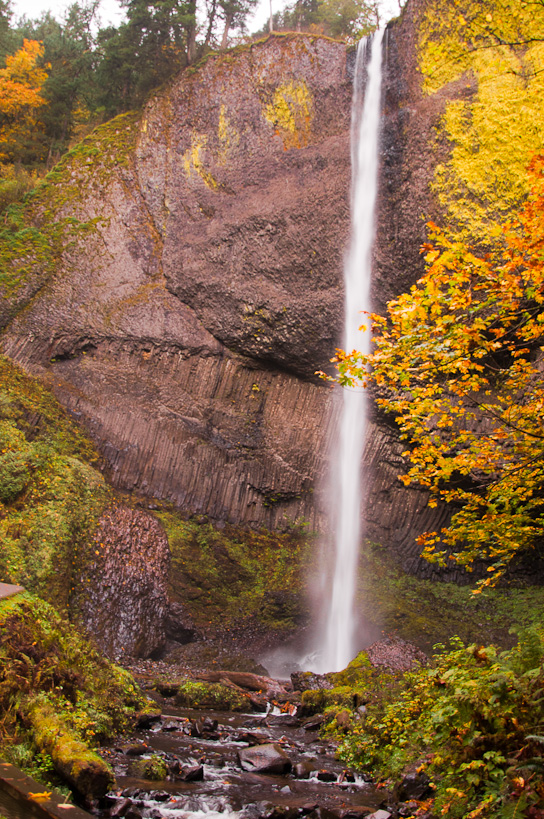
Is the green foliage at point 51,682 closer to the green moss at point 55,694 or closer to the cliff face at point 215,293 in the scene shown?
the green moss at point 55,694

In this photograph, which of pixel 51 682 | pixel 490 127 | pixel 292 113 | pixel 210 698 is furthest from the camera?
pixel 292 113

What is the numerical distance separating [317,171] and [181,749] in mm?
17461

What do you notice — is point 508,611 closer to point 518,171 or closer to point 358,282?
point 358,282

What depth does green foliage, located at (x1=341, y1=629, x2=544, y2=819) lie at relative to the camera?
376 centimetres

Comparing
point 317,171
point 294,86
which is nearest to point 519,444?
point 317,171

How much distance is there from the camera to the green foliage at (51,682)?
5.12m

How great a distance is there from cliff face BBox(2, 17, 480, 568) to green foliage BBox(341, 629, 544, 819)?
476 inches

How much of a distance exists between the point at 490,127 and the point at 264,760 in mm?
17278

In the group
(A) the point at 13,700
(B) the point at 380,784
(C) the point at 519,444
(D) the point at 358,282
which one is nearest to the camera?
(A) the point at 13,700

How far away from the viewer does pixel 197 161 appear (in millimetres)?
19953

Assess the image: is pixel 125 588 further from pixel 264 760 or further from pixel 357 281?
pixel 357 281

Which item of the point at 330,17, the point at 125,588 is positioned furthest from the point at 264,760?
the point at 330,17

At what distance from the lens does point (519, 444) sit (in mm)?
7043

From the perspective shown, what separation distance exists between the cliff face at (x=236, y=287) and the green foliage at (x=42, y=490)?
1277 mm
